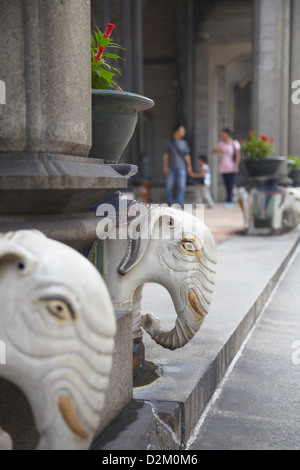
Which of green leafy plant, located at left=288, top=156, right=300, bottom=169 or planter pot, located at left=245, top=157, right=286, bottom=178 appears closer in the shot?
planter pot, located at left=245, top=157, right=286, bottom=178

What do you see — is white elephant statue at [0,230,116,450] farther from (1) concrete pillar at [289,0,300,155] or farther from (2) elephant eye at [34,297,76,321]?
(1) concrete pillar at [289,0,300,155]

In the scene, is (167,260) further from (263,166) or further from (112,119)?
(263,166)

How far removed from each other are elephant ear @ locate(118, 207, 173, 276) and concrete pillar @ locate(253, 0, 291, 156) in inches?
276

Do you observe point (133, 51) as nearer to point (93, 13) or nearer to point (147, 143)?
point (93, 13)

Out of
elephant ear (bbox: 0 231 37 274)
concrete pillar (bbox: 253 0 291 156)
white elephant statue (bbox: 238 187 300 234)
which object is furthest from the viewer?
concrete pillar (bbox: 253 0 291 156)

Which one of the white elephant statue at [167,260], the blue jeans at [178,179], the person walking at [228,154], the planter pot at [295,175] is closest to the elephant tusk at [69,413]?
the white elephant statue at [167,260]

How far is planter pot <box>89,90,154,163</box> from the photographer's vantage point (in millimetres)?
2191

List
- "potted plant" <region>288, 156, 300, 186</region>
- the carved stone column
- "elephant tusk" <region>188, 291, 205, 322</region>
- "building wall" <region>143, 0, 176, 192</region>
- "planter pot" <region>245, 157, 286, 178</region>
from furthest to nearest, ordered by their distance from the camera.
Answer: "building wall" <region>143, 0, 176, 192</region>
"potted plant" <region>288, 156, 300, 186</region>
"planter pot" <region>245, 157, 286, 178</region>
"elephant tusk" <region>188, 291, 205, 322</region>
the carved stone column

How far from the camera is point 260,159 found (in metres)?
7.83

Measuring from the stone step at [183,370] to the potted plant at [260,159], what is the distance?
3.62m

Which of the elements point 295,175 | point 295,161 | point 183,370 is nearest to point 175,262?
point 183,370

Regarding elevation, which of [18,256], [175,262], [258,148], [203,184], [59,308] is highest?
[258,148]

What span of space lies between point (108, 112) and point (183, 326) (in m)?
0.89

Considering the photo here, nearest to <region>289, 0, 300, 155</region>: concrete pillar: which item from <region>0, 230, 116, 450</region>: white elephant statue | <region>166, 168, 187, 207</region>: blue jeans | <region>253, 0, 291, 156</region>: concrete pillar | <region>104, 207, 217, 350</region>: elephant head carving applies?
<region>253, 0, 291, 156</region>: concrete pillar
